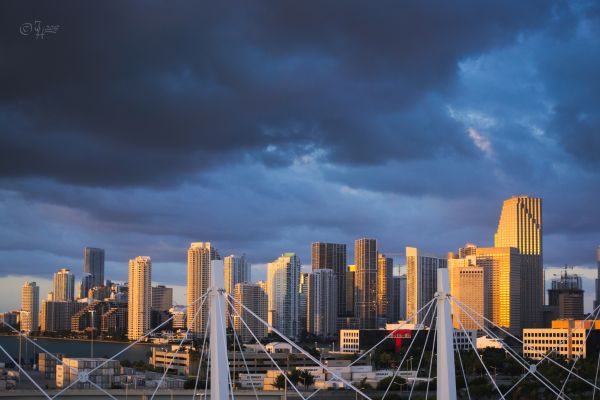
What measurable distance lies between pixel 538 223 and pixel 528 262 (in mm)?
7854

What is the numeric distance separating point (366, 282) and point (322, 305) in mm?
13997

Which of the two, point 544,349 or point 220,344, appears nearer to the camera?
point 220,344

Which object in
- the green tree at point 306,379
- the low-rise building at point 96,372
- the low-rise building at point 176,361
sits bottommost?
the low-rise building at point 176,361

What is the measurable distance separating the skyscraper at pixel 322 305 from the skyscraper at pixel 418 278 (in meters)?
13.8

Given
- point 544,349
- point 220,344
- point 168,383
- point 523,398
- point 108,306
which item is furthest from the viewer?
point 108,306

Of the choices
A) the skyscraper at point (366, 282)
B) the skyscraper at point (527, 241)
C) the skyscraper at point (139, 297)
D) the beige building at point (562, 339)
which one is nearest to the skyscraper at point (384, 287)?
the skyscraper at point (366, 282)

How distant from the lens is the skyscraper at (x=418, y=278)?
175375 mm

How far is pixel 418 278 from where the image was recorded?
176 meters

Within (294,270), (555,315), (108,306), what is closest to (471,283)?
(555,315)

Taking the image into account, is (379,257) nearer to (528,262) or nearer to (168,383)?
(528,262)

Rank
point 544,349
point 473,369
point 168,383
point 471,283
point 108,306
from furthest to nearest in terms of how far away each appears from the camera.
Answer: point 108,306, point 471,283, point 544,349, point 473,369, point 168,383

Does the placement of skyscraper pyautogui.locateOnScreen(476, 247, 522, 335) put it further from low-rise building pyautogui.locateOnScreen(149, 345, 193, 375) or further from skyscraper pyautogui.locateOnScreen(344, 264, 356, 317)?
low-rise building pyautogui.locateOnScreen(149, 345, 193, 375)

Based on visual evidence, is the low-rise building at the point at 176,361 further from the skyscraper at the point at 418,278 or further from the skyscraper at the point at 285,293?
the skyscraper at the point at 418,278

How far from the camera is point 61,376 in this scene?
5541 centimetres
